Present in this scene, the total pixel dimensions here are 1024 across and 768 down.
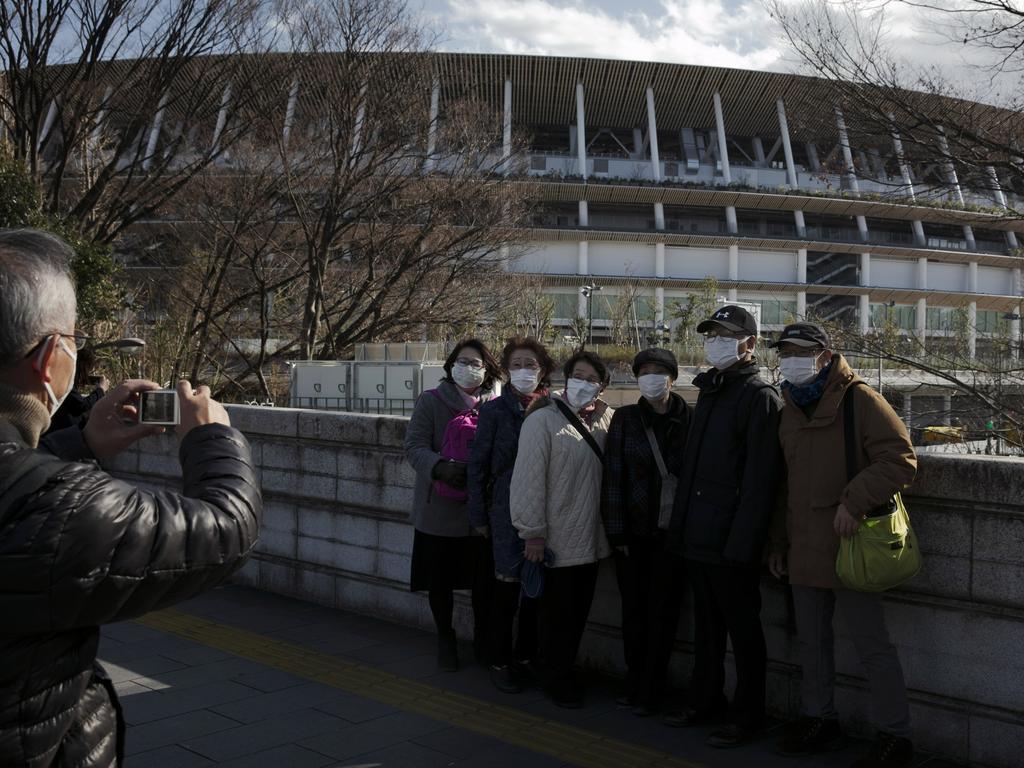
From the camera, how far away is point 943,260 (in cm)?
6775

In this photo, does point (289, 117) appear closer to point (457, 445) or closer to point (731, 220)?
point (457, 445)

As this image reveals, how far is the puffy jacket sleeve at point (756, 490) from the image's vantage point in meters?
4.84

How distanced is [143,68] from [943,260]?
204 feet

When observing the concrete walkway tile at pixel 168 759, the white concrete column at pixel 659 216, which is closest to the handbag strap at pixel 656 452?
the concrete walkway tile at pixel 168 759

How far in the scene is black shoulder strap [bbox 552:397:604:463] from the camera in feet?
18.7

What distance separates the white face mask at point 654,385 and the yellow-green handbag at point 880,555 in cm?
143

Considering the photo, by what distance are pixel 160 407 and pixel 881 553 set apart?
340 cm

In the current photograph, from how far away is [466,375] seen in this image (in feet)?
21.1

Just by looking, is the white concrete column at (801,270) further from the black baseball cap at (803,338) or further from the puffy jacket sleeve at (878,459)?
the puffy jacket sleeve at (878,459)

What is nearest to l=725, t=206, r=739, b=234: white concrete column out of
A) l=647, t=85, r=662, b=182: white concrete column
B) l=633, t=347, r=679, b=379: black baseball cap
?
l=647, t=85, r=662, b=182: white concrete column

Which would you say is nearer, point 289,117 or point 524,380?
point 524,380

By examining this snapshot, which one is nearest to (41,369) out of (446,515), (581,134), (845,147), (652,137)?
(446,515)

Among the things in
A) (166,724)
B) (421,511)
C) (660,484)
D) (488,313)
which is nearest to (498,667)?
(421,511)

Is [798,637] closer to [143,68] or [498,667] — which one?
[498,667]
